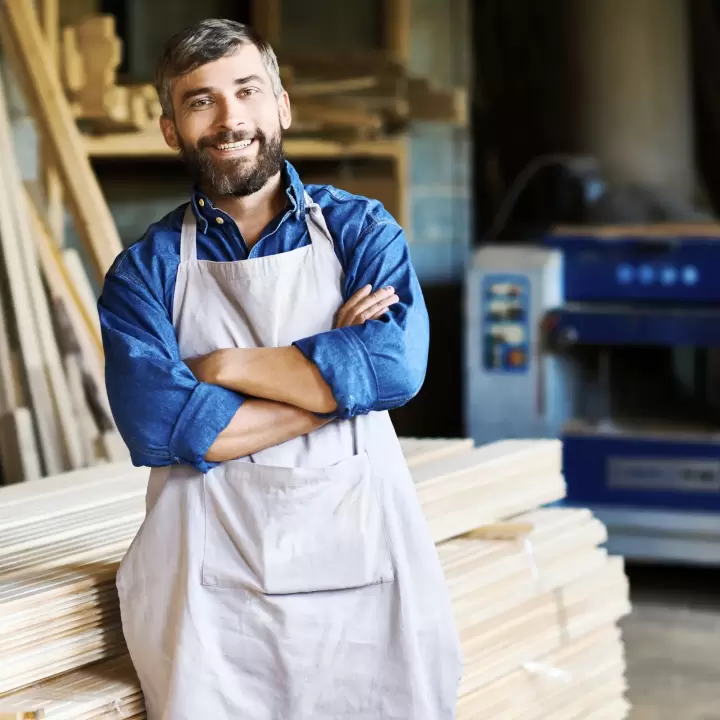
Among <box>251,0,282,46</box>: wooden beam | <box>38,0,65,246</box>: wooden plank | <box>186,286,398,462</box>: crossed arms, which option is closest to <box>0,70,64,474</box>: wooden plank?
<box>38,0,65,246</box>: wooden plank

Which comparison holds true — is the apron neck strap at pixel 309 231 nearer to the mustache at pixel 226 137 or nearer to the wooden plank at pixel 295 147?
the mustache at pixel 226 137

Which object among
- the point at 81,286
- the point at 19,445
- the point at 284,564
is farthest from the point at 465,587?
the point at 81,286

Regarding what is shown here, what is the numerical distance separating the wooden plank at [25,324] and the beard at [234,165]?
169cm

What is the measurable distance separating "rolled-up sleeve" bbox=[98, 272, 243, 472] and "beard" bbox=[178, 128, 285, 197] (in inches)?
8.5

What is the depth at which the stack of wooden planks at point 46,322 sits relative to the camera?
3582 mm

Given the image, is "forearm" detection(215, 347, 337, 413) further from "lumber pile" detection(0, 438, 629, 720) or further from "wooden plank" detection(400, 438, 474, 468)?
"wooden plank" detection(400, 438, 474, 468)

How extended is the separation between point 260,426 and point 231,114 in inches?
18.0

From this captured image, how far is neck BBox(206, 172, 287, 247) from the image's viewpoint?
2.04m

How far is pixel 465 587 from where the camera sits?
2.59 m

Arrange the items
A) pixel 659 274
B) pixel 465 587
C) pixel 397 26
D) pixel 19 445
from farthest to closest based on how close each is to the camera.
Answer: pixel 397 26 → pixel 659 274 → pixel 19 445 → pixel 465 587

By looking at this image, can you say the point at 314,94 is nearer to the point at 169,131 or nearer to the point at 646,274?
the point at 646,274

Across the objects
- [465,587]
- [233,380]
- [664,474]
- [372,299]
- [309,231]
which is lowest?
[664,474]

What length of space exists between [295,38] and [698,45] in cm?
150

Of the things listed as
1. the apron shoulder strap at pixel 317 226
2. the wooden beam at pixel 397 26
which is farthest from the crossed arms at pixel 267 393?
the wooden beam at pixel 397 26
